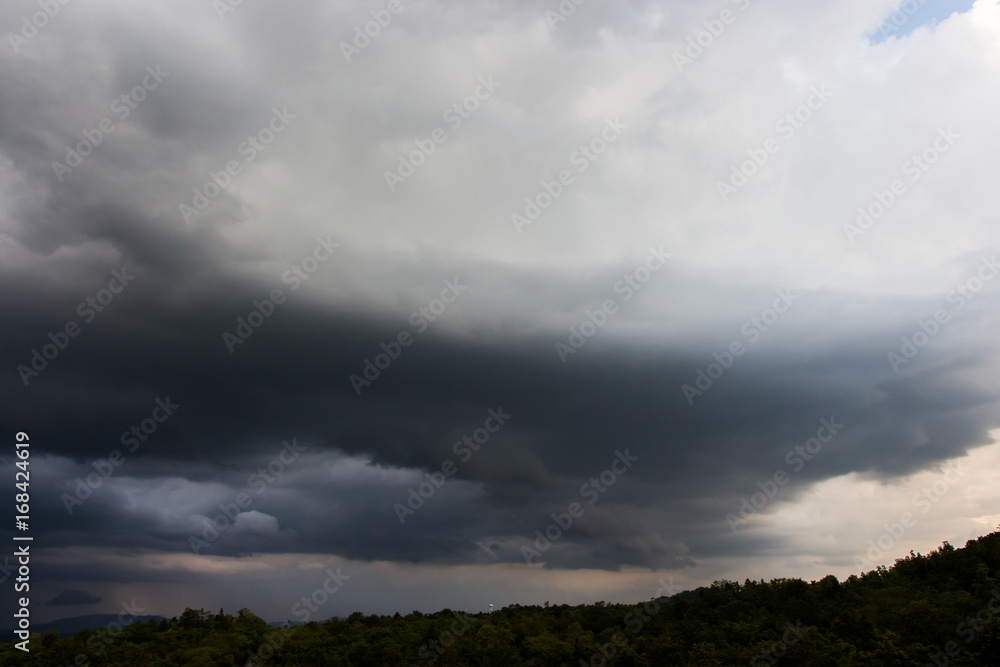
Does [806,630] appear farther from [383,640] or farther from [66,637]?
[66,637]

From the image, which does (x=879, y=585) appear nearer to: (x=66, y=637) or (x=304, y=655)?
(x=304, y=655)

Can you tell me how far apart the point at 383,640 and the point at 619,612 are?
48.6 m

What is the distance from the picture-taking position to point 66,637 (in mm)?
89312

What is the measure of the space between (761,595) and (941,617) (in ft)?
149

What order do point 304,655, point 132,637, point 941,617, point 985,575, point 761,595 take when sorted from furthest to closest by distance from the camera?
point 761,595 → point 132,637 → point 985,575 → point 304,655 → point 941,617

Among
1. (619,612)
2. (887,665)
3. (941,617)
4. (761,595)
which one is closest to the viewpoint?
(887,665)

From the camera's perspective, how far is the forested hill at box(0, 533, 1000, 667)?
64.1 m

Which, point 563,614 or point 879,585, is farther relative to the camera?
point 563,614

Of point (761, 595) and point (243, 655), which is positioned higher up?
point (761, 595)

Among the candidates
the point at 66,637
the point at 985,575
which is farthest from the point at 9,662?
the point at 985,575

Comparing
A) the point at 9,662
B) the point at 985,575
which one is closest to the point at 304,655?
the point at 9,662

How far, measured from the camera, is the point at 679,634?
82.7m

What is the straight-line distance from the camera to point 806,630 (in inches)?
2717

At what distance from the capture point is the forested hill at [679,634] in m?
64.1
